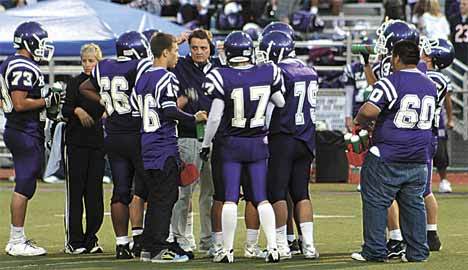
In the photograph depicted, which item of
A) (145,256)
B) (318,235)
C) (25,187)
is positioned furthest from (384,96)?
(25,187)

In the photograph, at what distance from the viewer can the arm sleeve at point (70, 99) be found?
35.0 ft

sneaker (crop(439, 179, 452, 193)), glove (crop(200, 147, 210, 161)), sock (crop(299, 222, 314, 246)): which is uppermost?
glove (crop(200, 147, 210, 161))

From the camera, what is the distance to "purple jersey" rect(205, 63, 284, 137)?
9602 mm

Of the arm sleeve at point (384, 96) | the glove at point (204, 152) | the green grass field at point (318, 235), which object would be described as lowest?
the green grass field at point (318, 235)

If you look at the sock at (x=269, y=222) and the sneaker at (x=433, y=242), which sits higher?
the sock at (x=269, y=222)

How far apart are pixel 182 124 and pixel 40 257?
1638 mm

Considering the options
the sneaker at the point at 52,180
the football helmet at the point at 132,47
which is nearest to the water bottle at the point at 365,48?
the football helmet at the point at 132,47

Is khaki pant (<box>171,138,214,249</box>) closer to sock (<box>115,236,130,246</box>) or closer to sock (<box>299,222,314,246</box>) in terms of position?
sock (<box>115,236,130,246</box>)

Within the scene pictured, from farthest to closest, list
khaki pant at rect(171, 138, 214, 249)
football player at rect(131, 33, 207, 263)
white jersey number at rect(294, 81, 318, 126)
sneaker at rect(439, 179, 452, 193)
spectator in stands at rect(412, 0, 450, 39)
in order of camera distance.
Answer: spectator in stands at rect(412, 0, 450, 39), sneaker at rect(439, 179, 452, 193), khaki pant at rect(171, 138, 214, 249), white jersey number at rect(294, 81, 318, 126), football player at rect(131, 33, 207, 263)

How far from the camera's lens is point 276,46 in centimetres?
1005

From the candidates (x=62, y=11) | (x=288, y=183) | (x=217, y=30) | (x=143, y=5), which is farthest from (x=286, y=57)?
(x=143, y=5)

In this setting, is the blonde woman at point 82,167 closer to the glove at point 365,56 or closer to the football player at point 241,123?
the football player at point 241,123

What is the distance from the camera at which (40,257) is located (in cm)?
1025

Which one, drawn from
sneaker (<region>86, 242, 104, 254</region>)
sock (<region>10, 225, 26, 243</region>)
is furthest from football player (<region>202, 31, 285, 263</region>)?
sock (<region>10, 225, 26, 243</region>)
